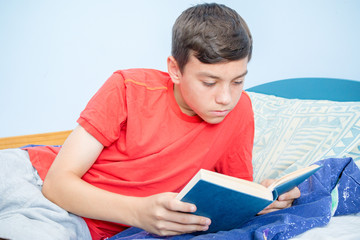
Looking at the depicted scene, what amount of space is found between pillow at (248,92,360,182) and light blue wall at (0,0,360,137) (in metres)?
0.37

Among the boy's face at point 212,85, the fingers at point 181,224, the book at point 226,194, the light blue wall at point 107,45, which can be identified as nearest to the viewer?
the book at point 226,194

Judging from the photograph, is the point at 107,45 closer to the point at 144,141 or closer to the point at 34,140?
the point at 34,140

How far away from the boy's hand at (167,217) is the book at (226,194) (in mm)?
16

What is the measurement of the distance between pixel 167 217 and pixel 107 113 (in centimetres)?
29

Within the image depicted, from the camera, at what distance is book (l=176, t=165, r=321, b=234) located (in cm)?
50

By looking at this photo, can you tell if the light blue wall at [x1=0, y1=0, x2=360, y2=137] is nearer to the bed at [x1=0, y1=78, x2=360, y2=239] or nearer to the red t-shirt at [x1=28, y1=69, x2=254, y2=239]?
the bed at [x1=0, y1=78, x2=360, y2=239]

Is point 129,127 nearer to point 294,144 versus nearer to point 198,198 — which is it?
point 198,198

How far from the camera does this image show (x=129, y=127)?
817 mm

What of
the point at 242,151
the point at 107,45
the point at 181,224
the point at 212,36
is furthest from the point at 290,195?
the point at 107,45

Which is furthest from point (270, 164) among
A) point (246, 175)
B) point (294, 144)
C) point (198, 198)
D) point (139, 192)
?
point (198, 198)

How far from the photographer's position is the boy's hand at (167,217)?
0.59 meters

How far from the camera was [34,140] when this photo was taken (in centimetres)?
165

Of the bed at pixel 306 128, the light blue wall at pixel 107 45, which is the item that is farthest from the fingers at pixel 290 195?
the light blue wall at pixel 107 45

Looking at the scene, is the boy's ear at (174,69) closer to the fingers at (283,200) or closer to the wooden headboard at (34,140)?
the fingers at (283,200)
